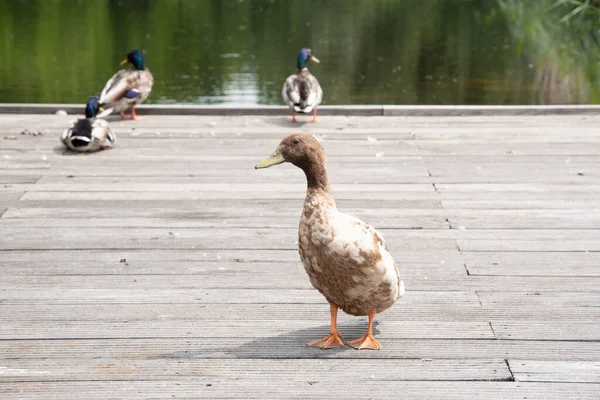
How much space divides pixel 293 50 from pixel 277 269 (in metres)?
16.4

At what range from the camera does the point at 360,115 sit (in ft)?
29.7

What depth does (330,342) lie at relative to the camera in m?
3.69

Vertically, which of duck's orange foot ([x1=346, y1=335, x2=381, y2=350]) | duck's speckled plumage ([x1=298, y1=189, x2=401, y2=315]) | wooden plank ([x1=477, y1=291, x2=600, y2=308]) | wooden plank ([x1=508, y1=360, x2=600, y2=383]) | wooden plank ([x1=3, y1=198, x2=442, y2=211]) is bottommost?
wooden plank ([x1=3, y1=198, x2=442, y2=211])

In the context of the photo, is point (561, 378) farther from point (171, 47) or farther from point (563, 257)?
point (171, 47)

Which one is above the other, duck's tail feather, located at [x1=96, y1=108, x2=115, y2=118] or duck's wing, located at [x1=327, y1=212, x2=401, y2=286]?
duck's wing, located at [x1=327, y1=212, x2=401, y2=286]

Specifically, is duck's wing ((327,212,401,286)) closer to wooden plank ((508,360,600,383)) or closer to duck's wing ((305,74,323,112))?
wooden plank ((508,360,600,383))

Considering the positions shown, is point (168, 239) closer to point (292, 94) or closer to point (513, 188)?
point (513, 188)

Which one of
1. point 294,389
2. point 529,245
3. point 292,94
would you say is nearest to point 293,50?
point 292,94

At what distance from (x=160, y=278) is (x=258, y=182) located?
205cm

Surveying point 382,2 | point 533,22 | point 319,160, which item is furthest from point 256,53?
point 319,160

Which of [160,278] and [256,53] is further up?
[160,278]

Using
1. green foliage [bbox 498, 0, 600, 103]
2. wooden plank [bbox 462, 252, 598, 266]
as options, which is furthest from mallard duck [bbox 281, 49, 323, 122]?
green foliage [bbox 498, 0, 600, 103]

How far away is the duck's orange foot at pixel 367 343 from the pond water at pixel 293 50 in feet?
36.6

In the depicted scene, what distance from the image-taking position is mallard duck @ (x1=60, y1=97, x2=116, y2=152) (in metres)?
7.22
